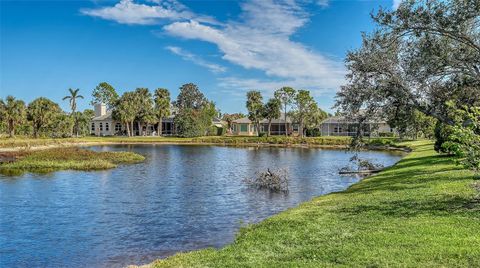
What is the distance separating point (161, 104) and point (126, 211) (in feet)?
285

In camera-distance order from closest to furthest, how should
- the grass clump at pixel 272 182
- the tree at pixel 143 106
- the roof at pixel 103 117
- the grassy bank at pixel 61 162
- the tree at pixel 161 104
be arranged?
the grass clump at pixel 272 182 < the grassy bank at pixel 61 162 < the tree at pixel 143 106 < the tree at pixel 161 104 < the roof at pixel 103 117

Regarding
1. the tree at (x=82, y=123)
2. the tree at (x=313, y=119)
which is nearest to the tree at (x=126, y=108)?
the tree at (x=82, y=123)

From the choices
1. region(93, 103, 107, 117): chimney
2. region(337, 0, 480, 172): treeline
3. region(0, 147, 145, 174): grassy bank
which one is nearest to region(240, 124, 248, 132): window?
region(93, 103, 107, 117): chimney

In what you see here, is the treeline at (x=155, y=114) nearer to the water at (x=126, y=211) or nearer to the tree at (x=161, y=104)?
the tree at (x=161, y=104)

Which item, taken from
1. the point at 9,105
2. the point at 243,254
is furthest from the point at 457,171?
the point at 9,105

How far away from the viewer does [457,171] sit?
2248 cm

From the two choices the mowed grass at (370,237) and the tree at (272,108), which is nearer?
the mowed grass at (370,237)

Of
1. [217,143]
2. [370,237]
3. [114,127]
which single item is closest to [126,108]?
[114,127]

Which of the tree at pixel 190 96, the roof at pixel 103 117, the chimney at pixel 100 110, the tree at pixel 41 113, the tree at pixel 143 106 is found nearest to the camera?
the tree at pixel 41 113

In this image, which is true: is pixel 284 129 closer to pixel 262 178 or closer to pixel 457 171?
pixel 262 178

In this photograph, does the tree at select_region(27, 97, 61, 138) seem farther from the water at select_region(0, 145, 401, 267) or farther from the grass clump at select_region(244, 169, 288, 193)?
the grass clump at select_region(244, 169, 288, 193)

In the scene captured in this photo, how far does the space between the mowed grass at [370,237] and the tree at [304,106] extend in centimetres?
8122

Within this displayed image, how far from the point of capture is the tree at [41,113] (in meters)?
87.1

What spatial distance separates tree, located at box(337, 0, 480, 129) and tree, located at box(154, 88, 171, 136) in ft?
286
